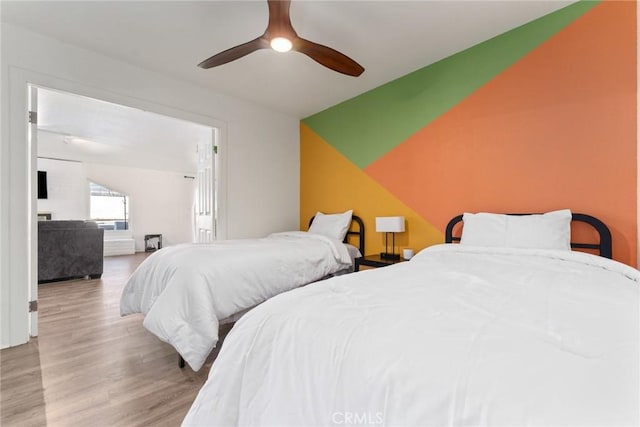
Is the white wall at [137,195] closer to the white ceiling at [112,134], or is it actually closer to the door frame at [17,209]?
the white ceiling at [112,134]

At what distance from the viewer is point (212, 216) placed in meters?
3.60

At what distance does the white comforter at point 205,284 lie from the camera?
1.82m

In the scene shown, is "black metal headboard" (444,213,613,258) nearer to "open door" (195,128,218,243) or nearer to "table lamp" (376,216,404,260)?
"table lamp" (376,216,404,260)

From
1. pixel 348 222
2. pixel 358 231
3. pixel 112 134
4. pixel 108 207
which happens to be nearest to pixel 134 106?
pixel 348 222

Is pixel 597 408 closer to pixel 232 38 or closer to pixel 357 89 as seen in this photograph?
pixel 232 38

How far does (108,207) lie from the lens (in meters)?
7.53

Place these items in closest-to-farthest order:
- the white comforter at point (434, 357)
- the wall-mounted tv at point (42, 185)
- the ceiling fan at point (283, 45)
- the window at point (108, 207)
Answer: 1. the white comforter at point (434, 357)
2. the ceiling fan at point (283, 45)
3. the wall-mounted tv at point (42, 185)
4. the window at point (108, 207)

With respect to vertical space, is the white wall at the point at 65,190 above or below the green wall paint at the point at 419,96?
below

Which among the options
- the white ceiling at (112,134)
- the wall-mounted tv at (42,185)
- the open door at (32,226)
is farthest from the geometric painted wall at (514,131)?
the wall-mounted tv at (42,185)

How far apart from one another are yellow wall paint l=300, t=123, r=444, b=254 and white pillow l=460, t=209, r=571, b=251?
1.91 feet

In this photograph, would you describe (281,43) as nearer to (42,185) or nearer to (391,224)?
(391,224)

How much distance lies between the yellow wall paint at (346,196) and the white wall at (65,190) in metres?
6.06

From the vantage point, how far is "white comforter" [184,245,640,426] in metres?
0.53

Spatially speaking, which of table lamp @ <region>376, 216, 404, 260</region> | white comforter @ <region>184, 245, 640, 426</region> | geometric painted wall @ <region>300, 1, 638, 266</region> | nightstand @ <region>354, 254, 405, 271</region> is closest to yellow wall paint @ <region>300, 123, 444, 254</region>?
geometric painted wall @ <region>300, 1, 638, 266</region>
